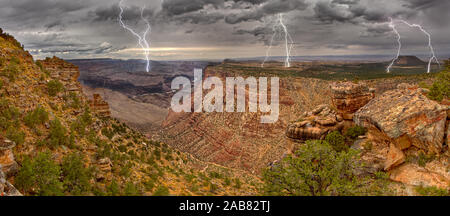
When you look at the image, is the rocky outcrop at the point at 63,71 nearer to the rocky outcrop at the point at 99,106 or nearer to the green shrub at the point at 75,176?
the rocky outcrop at the point at 99,106

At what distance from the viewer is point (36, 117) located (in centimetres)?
1303

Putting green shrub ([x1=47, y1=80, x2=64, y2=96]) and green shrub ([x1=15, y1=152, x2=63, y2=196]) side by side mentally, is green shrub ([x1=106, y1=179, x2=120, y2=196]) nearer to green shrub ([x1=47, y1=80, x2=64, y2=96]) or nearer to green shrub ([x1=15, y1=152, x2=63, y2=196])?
green shrub ([x1=15, y1=152, x2=63, y2=196])

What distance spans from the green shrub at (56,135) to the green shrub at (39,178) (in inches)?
90.1

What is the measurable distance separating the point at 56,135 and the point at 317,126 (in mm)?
23273

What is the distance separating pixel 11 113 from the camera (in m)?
12.5

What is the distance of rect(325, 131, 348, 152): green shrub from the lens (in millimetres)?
24688

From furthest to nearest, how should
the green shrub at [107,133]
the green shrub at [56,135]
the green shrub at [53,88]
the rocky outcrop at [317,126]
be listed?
1. the rocky outcrop at [317,126]
2. the green shrub at [107,133]
3. the green shrub at [53,88]
4. the green shrub at [56,135]

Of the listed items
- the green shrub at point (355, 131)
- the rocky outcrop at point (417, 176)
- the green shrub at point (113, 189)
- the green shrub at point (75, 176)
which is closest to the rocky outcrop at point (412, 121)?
the rocky outcrop at point (417, 176)

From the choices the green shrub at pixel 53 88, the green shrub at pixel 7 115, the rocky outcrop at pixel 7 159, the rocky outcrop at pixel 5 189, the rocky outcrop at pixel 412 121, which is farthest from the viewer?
the rocky outcrop at pixel 412 121

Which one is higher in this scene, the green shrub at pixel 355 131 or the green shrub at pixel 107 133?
the green shrub at pixel 107 133

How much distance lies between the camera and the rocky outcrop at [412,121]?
1819 centimetres

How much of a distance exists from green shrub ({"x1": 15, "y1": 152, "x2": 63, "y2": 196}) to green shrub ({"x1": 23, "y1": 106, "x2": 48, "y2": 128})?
10.2 feet

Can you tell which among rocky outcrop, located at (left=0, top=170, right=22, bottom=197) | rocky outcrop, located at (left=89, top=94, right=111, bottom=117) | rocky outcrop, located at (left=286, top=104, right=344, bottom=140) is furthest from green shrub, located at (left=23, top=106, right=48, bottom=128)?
rocky outcrop, located at (left=286, top=104, right=344, bottom=140)

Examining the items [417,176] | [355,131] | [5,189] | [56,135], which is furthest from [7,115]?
[355,131]
